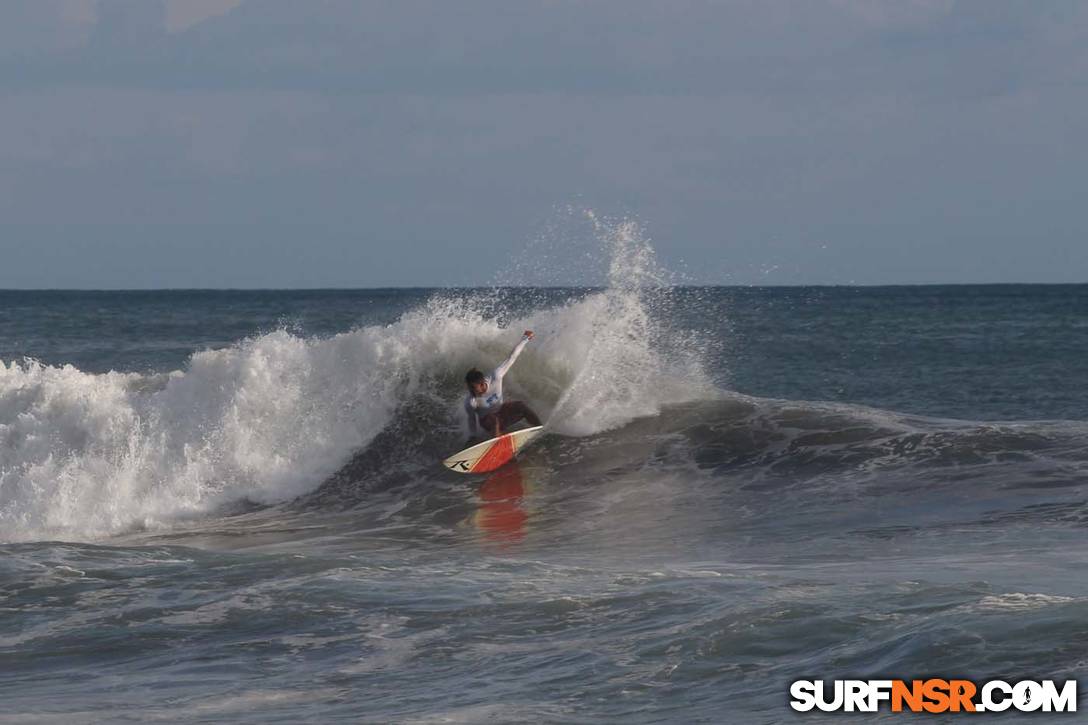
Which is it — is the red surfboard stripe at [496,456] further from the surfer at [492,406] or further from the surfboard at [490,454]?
the surfer at [492,406]

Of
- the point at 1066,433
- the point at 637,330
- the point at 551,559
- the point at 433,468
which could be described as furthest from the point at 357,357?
the point at 1066,433

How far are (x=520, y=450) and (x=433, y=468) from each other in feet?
3.72

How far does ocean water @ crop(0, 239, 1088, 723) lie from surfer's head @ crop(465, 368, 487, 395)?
990 millimetres

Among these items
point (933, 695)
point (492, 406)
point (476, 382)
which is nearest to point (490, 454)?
point (492, 406)

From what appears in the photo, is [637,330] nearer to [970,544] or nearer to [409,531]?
[409,531]

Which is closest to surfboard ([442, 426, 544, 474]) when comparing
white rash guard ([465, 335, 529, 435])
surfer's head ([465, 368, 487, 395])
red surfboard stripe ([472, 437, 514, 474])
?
red surfboard stripe ([472, 437, 514, 474])

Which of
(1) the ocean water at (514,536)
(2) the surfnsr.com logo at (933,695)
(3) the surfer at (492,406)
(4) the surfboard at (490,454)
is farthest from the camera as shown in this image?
(3) the surfer at (492,406)

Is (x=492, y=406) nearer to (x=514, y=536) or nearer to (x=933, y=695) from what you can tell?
(x=514, y=536)

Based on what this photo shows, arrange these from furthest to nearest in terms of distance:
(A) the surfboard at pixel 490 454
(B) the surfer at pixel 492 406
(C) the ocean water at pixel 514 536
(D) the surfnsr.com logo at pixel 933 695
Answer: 1. (B) the surfer at pixel 492 406
2. (A) the surfboard at pixel 490 454
3. (C) the ocean water at pixel 514 536
4. (D) the surfnsr.com logo at pixel 933 695

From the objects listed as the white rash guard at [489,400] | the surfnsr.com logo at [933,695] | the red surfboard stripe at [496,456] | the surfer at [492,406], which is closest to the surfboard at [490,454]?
the red surfboard stripe at [496,456]

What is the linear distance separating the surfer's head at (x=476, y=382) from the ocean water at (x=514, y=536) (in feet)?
3.25

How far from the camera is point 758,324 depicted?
46.8 metres

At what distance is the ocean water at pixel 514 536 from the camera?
7238 millimetres

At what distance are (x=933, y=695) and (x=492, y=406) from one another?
29.2 ft
